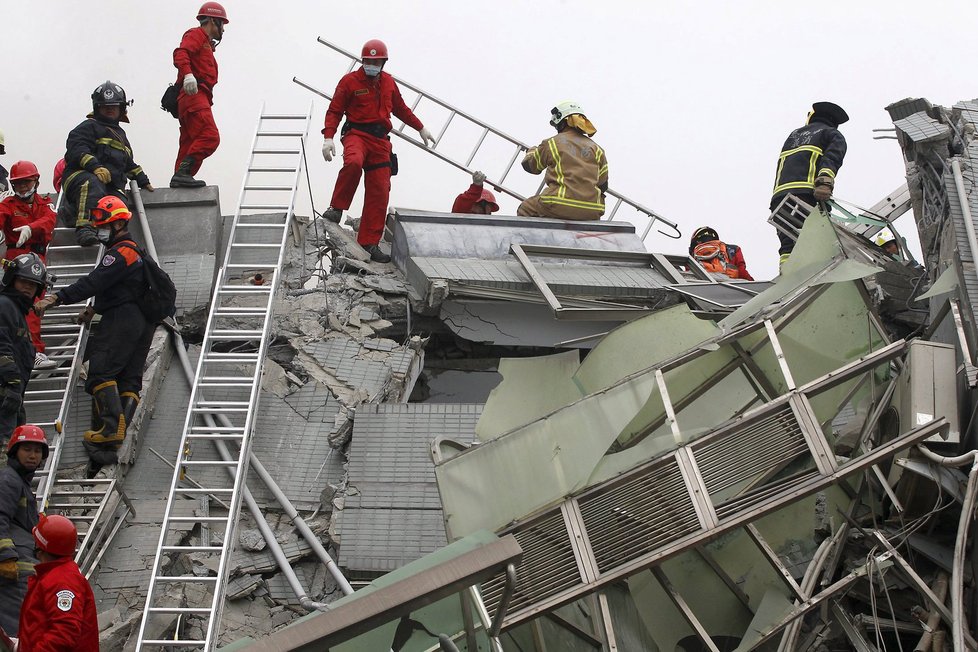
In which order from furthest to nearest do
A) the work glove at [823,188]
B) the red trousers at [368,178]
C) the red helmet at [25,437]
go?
the red trousers at [368,178], the work glove at [823,188], the red helmet at [25,437]

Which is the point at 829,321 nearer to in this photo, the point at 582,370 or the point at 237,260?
the point at 582,370

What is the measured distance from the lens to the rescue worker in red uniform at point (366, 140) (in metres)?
10.6

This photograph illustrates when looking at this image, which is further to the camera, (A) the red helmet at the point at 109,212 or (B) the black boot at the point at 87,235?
(B) the black boot at the point at 87,235

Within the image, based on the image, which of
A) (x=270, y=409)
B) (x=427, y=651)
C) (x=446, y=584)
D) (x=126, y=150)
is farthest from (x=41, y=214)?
(x=446, y=584)

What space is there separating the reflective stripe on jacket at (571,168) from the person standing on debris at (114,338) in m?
4.04

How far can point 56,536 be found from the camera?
229 inches

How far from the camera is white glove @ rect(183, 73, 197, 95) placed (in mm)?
10094

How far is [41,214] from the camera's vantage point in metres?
8.78

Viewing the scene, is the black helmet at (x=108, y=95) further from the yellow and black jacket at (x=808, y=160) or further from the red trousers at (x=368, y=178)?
the yellow and black jacket at (x=808, y=160)

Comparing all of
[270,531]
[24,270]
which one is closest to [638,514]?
[270,531]

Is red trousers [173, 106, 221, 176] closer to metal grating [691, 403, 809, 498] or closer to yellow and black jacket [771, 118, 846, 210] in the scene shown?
yellow and black jacket [771, 118, 846, 210]

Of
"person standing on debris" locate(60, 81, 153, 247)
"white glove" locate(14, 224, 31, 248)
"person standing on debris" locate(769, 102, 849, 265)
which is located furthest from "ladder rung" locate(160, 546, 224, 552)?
"person standing on debris" locate(769, 102, 849, 265)

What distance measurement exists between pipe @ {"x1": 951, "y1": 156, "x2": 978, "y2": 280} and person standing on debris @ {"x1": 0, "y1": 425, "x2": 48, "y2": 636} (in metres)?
5.35

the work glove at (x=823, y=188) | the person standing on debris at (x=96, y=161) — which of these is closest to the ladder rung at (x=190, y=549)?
the person standing on debris at (x=96, y=161)
